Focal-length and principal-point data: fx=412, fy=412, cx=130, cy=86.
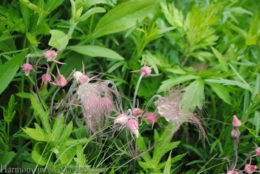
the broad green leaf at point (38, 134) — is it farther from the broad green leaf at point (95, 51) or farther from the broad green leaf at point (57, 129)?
the broad green leaf at point (95, 51)

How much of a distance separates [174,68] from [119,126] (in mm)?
345

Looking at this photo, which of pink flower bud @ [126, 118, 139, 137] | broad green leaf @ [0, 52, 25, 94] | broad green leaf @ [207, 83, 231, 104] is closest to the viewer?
pink flower bud @ [126, 118, 139, 137]

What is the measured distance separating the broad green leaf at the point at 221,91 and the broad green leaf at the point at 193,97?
5 centimetres

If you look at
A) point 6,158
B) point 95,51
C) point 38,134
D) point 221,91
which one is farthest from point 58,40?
point 221,91

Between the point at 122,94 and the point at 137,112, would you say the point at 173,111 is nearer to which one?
the point at 137,112

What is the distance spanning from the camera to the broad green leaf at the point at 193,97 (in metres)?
1.29

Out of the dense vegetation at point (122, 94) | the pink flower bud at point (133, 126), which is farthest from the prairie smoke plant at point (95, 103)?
the pink flower bud at point (133, 126)

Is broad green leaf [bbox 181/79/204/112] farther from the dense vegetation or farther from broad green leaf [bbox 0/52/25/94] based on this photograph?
broad green leaf [bbox 0/52/25/94]

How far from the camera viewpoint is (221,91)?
140 cm

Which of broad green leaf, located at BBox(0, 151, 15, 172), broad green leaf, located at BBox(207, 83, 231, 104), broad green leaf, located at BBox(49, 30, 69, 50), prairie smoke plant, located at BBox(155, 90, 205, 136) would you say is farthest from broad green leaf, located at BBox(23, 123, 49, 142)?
broad green leaf, located at BBox(207, 83, 231, 104)

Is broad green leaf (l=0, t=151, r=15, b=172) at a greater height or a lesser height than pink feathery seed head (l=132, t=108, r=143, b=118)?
lesser

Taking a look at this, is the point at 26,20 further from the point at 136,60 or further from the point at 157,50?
the point at 157,50

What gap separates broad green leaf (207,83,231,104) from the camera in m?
1.38

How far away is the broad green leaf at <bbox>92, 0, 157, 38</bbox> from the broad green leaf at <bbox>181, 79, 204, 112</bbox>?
0.29 m
